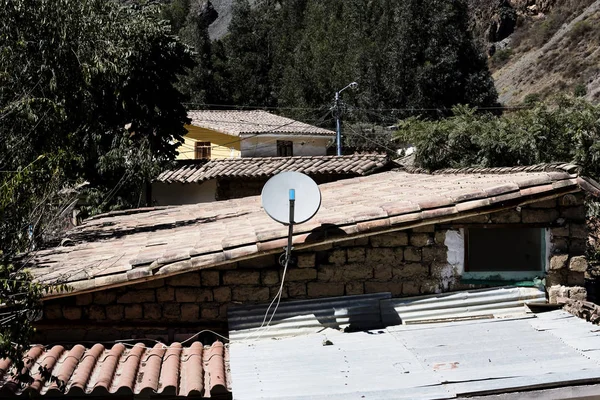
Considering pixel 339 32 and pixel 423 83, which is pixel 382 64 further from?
pixel 339 32

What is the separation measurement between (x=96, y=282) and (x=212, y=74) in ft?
146

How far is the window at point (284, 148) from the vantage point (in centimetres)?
3403

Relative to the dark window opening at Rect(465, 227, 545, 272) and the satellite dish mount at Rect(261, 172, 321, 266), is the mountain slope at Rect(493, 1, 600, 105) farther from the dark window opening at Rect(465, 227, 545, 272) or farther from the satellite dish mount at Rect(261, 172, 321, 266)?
the satellite dish mount at Rect(261, 172, 321, 266)

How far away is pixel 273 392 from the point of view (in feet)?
17.3

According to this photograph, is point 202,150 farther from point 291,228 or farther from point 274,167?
point 291,228

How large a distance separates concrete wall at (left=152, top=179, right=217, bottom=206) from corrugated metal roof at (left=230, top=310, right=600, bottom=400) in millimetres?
17550

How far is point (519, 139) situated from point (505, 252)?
33.3 feet

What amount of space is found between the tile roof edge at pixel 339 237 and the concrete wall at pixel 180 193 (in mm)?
17076

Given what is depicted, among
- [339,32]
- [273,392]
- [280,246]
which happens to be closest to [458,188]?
[280,246]

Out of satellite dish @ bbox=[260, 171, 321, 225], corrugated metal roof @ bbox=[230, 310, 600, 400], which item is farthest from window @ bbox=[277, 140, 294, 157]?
corrugated metal roof @ bbox=[230, 310, 600, 400]

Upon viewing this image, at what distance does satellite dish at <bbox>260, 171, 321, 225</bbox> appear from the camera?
6.80 m

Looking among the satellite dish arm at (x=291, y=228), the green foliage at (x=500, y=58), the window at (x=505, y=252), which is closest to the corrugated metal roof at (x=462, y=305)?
the window at (x=505, y=252)

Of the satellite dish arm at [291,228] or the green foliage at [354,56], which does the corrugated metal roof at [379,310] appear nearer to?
the satellite dish arm at [291,228]

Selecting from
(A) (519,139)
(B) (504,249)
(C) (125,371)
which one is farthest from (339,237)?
(A) (519,139)
